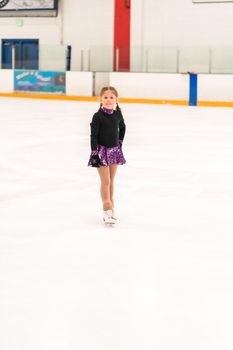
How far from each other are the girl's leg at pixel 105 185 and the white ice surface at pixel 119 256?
162 mm

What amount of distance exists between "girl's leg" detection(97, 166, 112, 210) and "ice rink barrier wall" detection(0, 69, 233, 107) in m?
14.5

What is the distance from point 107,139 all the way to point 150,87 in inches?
610

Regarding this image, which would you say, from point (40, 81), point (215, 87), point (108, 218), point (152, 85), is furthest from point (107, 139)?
point (40, 81)

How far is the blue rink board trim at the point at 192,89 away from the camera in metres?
18.4

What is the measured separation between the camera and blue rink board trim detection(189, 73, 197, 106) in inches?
723

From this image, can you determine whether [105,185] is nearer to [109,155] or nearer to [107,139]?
[109,155]

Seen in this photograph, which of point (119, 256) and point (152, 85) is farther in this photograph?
point (152, 85)

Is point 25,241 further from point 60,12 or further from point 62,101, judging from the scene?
point 60,12

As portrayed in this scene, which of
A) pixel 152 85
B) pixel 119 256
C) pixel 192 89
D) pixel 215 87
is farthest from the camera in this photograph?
pixel 152 85

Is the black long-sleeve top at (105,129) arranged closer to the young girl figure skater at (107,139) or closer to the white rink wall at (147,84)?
the young girl figure skater at (107,139)

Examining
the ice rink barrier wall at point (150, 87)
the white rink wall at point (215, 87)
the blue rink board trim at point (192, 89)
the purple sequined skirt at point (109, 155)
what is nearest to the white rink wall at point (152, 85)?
the ice rink barrier wall at point (150, 87)

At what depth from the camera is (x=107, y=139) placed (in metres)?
3.96

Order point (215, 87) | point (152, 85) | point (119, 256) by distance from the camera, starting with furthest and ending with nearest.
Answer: point (152, 85) < point (215, 87) < point (119, 256)

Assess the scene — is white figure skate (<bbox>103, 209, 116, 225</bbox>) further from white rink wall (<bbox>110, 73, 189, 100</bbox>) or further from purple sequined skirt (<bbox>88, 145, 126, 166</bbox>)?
white rink wall (<bbox>110, 73, 189, 100</bbox>)
